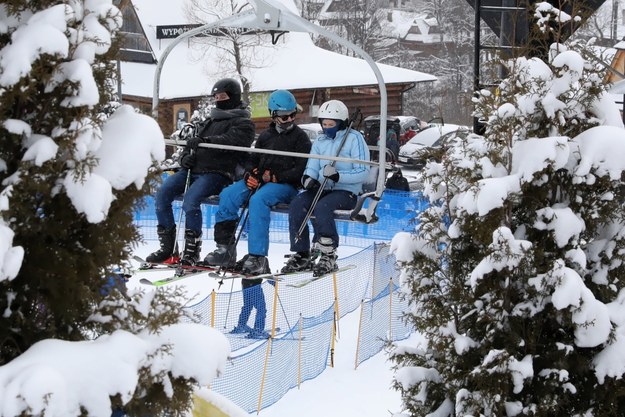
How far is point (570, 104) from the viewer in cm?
514

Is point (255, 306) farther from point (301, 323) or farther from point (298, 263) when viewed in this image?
point (301, 323)

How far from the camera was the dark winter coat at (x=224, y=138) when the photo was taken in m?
10.4

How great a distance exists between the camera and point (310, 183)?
33.6 ft

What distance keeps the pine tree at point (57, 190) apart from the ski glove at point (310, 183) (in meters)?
6.50

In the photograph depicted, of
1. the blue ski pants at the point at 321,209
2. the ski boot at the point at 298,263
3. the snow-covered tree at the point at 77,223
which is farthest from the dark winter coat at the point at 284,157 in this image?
the snow-covered tree at the point at 77,223

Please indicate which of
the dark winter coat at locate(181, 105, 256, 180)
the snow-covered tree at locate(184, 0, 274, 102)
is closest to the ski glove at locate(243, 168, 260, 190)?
the dark winter coat at locate(181, 105, 256, 180)

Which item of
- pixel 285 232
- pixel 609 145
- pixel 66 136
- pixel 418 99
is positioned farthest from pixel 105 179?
pixel 418 99

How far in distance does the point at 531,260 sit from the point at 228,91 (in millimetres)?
6117

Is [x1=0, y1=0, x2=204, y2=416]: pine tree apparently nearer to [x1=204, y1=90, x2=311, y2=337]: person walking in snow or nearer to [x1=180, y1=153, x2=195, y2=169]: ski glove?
[x1=204, y1=90, x2=311, y2=337]: person walking in snow

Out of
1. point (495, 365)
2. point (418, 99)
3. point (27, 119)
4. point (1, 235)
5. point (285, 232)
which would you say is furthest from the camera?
point (418, 99)

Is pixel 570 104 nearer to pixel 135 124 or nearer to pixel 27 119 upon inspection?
pixel 135 124

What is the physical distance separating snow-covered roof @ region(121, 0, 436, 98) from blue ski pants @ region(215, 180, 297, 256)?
70.4 ft

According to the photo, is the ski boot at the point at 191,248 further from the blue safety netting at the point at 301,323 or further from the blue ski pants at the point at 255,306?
the blue ski pants at the point at 255,306

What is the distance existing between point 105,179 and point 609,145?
2.44 meters
